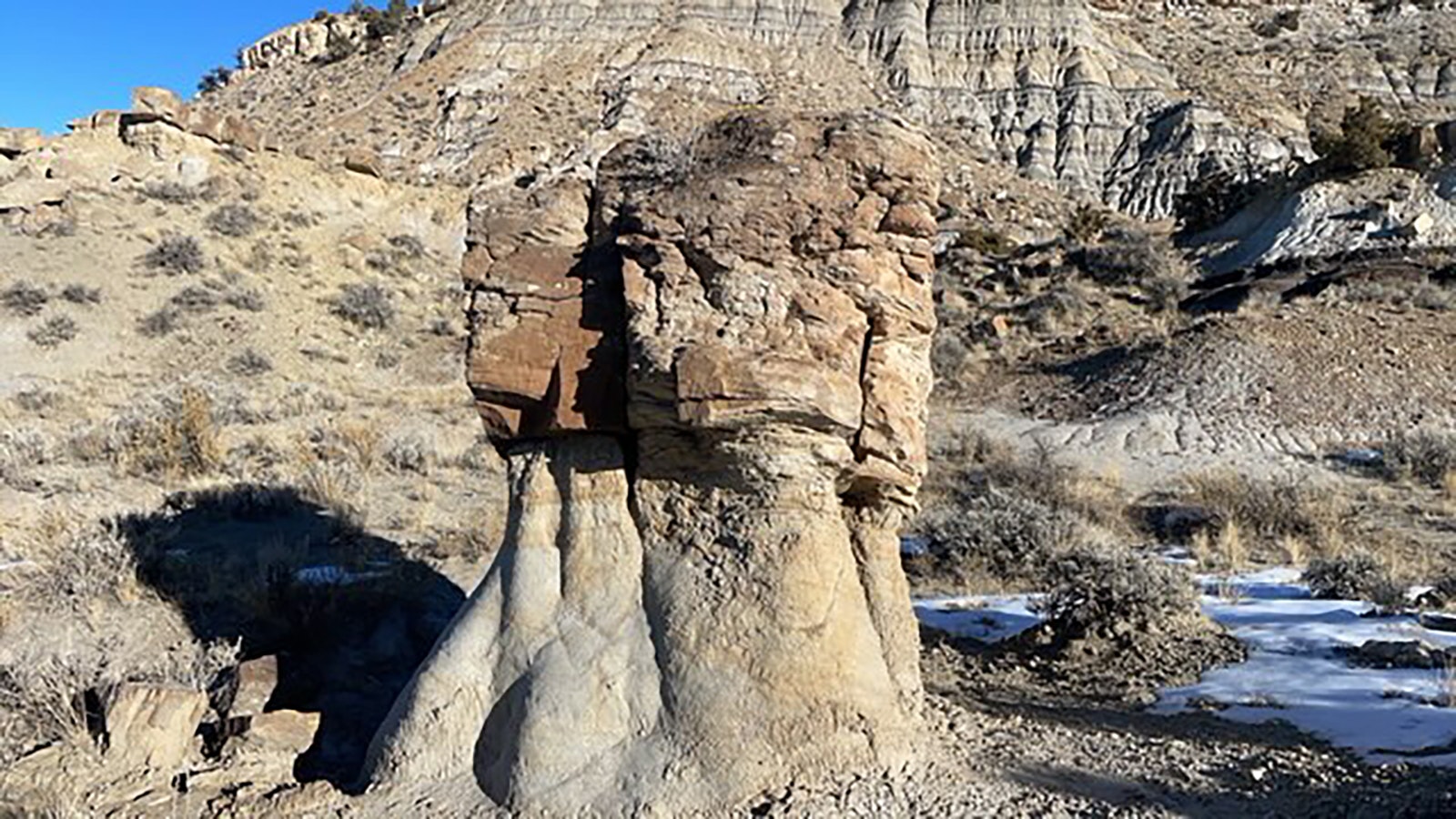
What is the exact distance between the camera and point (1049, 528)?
10.8 meters

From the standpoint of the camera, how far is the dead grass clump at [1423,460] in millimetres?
13877

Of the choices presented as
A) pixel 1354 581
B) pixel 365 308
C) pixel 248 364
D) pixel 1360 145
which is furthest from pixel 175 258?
pixel 1360 145

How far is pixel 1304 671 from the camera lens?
267 inches

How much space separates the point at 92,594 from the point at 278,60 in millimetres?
55072

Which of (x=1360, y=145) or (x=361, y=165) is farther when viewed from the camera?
(x=361, y=165)

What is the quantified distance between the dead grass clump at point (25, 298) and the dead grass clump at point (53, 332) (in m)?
0.71

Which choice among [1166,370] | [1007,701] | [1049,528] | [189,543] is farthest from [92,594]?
[1166,370]

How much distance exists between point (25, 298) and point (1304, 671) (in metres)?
21.5

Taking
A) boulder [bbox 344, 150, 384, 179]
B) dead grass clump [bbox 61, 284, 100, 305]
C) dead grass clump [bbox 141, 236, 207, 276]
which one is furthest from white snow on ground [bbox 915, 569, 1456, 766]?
boulder [bbox 344, 150, 384, 179]

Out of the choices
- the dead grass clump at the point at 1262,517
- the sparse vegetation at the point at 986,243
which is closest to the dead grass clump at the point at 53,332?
the dead grass clump at the point at 1262,517

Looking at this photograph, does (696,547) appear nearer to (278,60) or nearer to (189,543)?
(189,543)

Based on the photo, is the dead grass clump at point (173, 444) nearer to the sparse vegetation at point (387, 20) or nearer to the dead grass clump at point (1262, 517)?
the dead grass clump at point (1262, 517)

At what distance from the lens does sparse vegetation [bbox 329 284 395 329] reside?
22.4 meters

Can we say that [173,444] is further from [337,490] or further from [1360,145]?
[1360,145]
